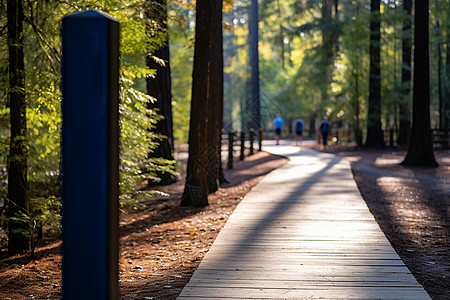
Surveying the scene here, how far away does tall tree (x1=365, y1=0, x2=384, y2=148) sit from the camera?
98.5ft

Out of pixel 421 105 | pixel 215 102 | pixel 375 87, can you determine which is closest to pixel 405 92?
pixel 375 87

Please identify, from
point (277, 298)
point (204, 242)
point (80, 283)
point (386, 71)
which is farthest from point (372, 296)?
point (386, 71)

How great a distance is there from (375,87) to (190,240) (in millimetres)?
23715

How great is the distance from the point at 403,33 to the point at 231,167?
13.1 metres

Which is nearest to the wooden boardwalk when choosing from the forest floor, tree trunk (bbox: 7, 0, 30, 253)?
the forest floor

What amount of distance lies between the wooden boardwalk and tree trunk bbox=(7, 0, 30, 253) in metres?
2.79

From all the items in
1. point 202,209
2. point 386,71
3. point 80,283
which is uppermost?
point 386,71

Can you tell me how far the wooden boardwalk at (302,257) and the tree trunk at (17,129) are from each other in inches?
110

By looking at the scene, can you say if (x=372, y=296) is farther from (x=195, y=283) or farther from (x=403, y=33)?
(x=403, y=33)

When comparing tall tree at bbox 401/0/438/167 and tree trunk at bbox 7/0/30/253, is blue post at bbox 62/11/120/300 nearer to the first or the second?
tree trunk at bbox 7/0/30/253

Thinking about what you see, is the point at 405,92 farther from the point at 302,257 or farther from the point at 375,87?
the point at 302,257

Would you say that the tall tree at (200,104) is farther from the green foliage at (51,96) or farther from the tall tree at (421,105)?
the tall tree at (421,105)

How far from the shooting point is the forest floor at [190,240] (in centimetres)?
617

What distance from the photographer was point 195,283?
17.6 ft
